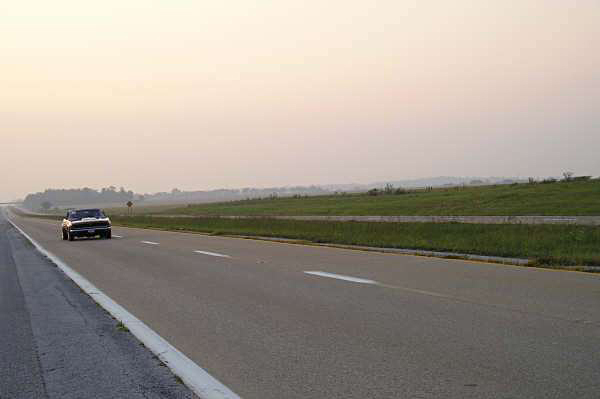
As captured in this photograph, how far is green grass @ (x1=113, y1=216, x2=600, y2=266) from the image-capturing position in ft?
50.5

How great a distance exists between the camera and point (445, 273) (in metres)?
13.3

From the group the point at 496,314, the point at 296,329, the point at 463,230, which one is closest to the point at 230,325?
Result: the point at 296,329

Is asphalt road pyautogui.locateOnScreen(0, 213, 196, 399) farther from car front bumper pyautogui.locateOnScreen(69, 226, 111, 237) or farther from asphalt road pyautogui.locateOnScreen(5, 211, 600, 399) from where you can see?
car front bumper pyautogui.locateOnScreen(69, 226, 111, 237)

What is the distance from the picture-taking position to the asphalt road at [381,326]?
577 cm

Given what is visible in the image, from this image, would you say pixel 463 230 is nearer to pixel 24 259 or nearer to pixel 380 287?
pixel 380 287

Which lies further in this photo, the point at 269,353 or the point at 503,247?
the point at 503,247

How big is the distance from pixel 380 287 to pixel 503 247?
6.53 m

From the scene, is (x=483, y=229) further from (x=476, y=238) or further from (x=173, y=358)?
(x=173, y=358)

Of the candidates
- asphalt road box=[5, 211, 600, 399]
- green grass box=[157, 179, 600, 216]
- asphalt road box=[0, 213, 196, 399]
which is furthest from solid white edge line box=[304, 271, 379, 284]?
green grass box=[157, 179, 600, 216]

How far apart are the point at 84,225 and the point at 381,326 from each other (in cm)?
2724

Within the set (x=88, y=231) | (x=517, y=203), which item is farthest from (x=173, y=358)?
(x=517, y=203)

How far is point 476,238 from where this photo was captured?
19.3m

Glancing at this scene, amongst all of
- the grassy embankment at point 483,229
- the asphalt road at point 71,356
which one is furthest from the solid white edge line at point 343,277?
the asphalt road at point 71,356

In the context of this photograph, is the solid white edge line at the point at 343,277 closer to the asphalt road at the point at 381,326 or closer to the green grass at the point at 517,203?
the asphalt road at the point at 381,326
